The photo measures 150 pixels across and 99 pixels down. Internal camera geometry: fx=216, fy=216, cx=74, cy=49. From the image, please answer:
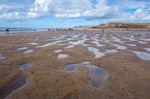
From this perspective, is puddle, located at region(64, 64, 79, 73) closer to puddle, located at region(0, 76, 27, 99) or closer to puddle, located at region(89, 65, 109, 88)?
puddle, located at region(89, 65, 109, 88)

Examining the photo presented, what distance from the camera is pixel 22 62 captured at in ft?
46.6

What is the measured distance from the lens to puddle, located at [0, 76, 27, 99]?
781 centimetres

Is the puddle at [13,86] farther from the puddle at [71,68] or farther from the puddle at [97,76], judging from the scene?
the puddle at [97,76]

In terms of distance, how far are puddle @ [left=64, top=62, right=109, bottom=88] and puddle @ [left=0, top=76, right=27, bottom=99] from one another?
2.65 m

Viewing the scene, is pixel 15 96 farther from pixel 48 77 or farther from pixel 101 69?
pixel 101 69

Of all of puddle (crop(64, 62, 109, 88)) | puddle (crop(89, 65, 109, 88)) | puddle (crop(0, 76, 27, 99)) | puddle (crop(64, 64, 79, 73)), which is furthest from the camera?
puddle (crop(64, 64, 79, 73))

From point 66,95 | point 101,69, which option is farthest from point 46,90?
point 101,69

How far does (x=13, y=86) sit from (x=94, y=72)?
14.1ft

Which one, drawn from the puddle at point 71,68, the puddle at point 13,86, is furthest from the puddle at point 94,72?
the puddle at point 13,86

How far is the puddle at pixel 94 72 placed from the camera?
30.8 feet

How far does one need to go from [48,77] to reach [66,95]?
263 centimetres

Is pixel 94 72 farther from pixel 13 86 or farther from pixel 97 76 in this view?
pixel 13 86

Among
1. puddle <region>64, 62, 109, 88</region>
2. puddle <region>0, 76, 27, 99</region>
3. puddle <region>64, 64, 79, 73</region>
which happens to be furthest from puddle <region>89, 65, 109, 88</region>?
puddle <region>0, 76, 27, 99</region>

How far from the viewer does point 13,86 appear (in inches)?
345
